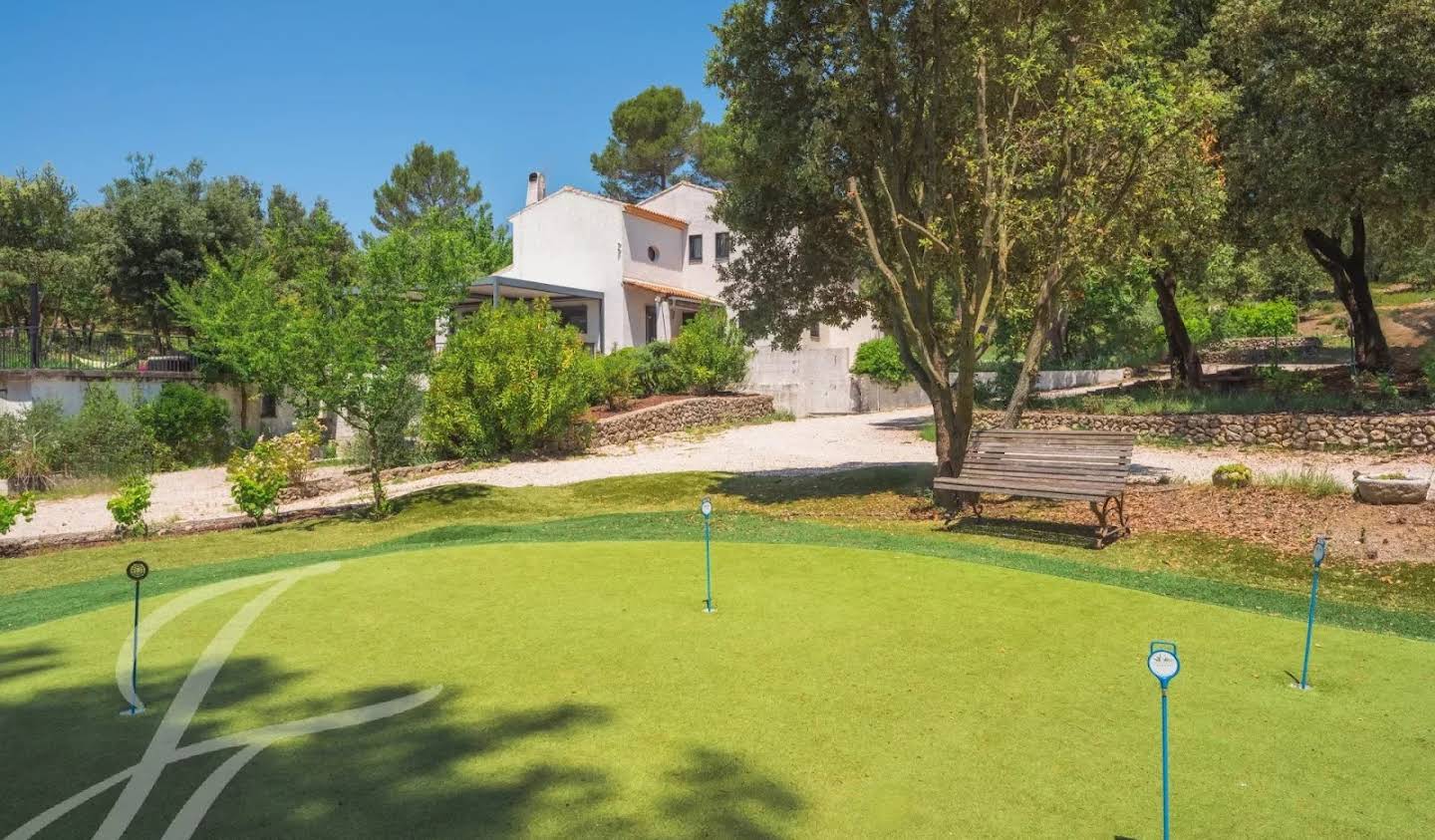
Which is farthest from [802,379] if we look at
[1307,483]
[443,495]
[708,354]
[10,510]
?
[10,510]

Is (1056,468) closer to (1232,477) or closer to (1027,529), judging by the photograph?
(1027,529)

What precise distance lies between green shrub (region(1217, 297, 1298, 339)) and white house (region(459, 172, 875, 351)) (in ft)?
68.2

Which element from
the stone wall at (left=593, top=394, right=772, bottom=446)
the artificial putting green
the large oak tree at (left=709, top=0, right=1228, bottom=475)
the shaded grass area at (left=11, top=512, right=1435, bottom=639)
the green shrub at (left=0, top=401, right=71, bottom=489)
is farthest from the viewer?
the stone wall at (left=593, top=394, right=772, bottom=446)

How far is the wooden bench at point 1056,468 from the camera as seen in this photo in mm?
11930

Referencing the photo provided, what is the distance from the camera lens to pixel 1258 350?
41781mm

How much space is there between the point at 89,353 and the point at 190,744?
30638mm

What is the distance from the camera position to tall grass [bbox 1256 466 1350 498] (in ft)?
44.8

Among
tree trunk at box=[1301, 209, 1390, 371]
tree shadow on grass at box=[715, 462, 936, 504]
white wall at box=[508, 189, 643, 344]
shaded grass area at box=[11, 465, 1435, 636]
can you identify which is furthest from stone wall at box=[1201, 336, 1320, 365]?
shaded grass area at box=[11, 465, 1435, 636]

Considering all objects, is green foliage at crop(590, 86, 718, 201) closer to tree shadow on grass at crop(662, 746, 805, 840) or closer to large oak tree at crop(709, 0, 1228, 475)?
large oak tree at crop(709, 0, 1228, 475)

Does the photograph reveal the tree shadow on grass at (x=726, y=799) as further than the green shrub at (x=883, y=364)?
No

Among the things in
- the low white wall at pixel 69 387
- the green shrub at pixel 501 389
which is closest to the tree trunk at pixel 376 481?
the green shrub at pixel 501 389

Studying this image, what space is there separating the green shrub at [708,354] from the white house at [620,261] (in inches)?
112

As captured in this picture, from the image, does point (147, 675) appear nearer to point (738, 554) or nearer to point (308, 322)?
point (738, 554)

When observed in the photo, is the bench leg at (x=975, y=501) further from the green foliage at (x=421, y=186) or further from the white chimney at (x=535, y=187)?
the green foliage at (x=421, y=186)
